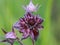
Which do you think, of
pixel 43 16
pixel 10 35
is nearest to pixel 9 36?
pixel 10 35

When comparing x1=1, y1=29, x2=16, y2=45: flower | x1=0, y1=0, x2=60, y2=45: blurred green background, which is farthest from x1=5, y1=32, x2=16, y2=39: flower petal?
x1=0, y1=0, x2=60, y2=45: blurred green background

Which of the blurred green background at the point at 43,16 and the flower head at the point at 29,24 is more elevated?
the blurred green background at the point at 43,16


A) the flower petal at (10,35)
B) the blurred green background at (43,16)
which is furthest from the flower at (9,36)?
the blurred green background at (43,16)

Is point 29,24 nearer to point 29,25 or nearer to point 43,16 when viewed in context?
point 29,25

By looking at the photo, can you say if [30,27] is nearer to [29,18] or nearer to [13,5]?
[29,18]

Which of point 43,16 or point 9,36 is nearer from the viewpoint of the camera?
point 9,36

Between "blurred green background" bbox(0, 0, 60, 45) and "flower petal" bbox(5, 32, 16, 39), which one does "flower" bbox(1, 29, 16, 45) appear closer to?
"flower petal" bbox(5, 32, 16, 39)

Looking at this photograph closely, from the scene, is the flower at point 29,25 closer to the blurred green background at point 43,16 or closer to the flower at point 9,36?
the flower at point 9,36
